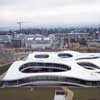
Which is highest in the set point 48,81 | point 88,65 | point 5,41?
point 5,41

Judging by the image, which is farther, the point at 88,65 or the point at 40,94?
the point at 88,65

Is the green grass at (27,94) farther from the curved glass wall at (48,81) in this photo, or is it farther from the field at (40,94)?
the curved glass wall at (48,81)

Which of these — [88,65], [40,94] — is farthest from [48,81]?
[88,65]

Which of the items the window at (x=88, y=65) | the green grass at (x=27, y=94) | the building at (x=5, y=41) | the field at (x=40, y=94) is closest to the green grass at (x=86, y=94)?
the field at (x=40, y=94)

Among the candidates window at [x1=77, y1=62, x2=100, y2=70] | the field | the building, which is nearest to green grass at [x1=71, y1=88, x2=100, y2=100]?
the field

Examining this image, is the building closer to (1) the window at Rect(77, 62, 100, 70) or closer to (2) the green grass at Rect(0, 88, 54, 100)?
(1) the window at Rect(77, 62, 100, 70)

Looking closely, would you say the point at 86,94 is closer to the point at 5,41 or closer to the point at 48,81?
the point at 48,81

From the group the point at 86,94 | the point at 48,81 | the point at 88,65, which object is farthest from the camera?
the point at 88,65

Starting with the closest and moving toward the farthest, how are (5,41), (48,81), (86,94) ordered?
(86,94) < (48,81) < (5,41)
